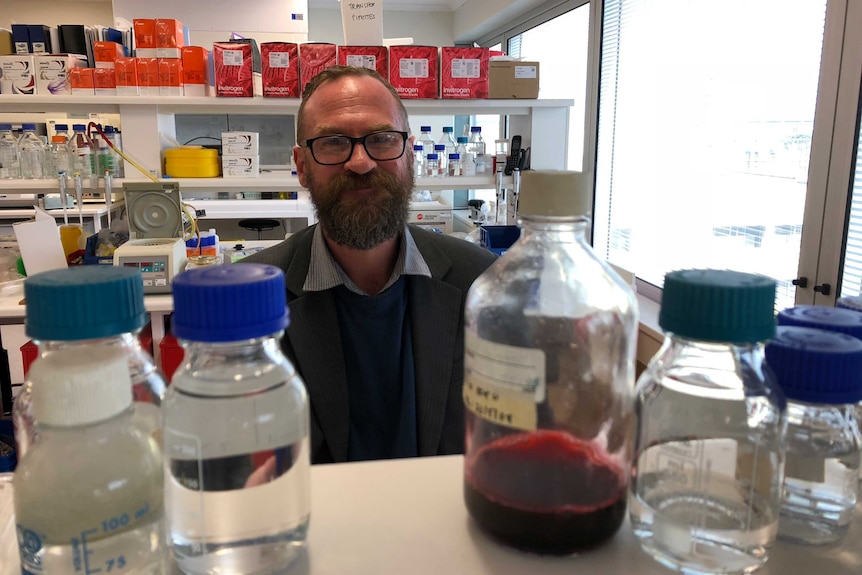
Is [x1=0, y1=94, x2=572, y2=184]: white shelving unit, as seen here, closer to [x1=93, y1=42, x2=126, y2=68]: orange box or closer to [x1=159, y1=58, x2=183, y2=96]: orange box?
[x1=159, y1=58, x2=183, y2=96]: orange box

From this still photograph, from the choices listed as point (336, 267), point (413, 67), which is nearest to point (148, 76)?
point (413, 67)

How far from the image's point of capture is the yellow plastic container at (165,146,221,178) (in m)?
2.49

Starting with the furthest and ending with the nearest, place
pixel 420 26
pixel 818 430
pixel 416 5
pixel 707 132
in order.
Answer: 1. pixel 420 26
2. pixel 416 5
3. pixel 707 132
4. pixel 818 430

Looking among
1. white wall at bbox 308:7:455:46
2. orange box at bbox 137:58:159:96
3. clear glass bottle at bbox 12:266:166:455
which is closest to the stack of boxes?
orange box at bbox 137:58:159:96

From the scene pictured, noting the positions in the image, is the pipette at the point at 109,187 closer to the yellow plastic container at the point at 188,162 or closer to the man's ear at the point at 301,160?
the yellow plastic container at the point at 188,162

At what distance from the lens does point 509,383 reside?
1.39ft

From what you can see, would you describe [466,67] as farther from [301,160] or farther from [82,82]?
[82,82]

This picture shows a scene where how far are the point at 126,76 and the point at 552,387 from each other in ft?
8.28

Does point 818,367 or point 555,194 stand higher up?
point 555,194

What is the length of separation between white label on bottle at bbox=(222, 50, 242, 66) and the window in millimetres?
1867

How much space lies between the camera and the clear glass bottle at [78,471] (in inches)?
14.5

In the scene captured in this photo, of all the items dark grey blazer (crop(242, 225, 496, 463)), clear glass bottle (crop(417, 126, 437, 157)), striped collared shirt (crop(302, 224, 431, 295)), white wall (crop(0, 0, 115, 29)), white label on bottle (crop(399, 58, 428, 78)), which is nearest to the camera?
dark grey blazer (crop(242, 225, 496, 463))

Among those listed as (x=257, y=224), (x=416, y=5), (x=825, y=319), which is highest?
(x=416, y=5)

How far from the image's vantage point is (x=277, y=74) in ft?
8.01
